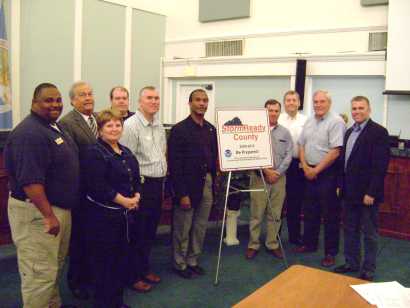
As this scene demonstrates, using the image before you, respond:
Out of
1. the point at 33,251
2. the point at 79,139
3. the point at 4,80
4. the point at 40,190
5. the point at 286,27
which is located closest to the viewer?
the point at 40,190

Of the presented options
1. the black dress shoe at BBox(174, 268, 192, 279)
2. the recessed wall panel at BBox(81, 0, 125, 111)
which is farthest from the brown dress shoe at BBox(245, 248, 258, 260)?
the recessed wall panel at BBox(81, 0, 125, 111)

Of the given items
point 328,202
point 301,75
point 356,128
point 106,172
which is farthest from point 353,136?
point 301,75

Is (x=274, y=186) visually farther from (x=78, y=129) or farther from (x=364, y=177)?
(x=78, y=129)

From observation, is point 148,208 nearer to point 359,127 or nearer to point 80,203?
point 80,203

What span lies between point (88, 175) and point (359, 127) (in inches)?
85.1

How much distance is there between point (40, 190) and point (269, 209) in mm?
2402

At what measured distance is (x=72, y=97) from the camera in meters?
3.06

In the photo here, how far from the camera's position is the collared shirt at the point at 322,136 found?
12.8 feet

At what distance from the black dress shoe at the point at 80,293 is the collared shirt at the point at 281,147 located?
1.95 metres

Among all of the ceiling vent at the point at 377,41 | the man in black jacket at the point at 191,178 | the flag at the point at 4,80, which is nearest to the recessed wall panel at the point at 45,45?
the flag at the point at 4,80

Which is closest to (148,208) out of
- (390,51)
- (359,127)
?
(359,127)

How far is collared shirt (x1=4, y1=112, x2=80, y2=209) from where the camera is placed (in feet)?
7.54

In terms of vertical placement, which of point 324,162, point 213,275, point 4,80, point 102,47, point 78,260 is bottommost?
point 213,275

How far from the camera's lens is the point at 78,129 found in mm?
2920
